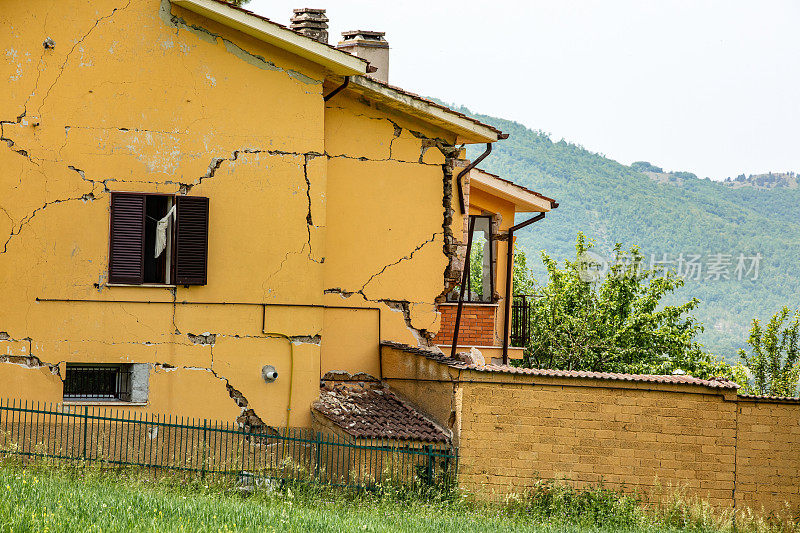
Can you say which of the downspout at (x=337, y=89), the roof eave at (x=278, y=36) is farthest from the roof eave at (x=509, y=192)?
the roof eave at (x=278, y=36)

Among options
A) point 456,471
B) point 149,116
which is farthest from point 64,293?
point 456,471

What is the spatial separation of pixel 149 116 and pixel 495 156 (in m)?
104

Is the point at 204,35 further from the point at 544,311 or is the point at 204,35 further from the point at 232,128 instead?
the point at 544,311

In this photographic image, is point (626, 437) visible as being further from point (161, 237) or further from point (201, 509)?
point (161, 237)

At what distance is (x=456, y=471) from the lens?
12086 mm

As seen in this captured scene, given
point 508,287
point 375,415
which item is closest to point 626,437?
point 375,415

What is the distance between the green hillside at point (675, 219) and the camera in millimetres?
95125

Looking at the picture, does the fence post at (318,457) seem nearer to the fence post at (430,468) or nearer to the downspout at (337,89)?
the fence post at (430,468)

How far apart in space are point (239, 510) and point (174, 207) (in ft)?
18.0

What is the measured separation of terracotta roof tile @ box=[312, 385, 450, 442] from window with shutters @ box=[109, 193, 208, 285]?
9.04ft

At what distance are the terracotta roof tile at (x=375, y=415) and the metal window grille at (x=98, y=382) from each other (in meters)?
2.84

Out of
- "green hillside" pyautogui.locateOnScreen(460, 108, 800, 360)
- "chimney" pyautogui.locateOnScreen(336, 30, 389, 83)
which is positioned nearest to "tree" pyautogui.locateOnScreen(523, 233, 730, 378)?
"chimney" pyautogui.locateOnScreen(336, 30, 389, 83)

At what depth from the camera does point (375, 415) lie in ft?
44.5

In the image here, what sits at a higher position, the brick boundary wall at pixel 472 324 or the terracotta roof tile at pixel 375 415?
the brick boundary wall at pixel 472 324
